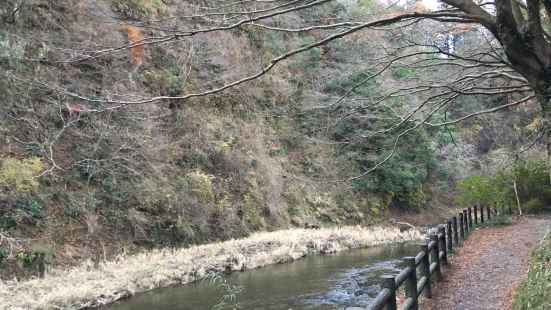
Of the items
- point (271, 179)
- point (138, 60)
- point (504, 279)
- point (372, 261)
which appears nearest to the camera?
point (504, 279)

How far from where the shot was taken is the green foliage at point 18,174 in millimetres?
12219

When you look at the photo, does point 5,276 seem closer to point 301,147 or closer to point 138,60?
point 138,60

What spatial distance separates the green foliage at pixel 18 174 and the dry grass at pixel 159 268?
258 cm

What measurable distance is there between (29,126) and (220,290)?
Answer: 27.4 feet

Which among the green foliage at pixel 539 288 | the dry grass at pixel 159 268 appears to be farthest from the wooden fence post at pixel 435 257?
the dry grass at pixel 159 268

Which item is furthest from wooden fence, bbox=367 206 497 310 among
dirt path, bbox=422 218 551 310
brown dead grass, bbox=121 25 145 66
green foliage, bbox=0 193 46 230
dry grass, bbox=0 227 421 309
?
brown dead grass, bbox=121 25 145 66

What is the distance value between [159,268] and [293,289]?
4.04m

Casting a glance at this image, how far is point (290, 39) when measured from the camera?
30.6m

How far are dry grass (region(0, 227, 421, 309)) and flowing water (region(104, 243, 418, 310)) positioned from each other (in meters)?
0.47

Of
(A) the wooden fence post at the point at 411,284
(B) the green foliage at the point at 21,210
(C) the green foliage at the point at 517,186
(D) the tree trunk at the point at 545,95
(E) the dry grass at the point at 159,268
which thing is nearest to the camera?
(D) the tree trunk at the point at 545,95

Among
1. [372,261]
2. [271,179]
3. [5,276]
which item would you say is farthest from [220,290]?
[271,179]

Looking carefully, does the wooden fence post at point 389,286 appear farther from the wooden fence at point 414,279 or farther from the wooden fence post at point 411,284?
the wooden fence post at point 411,284

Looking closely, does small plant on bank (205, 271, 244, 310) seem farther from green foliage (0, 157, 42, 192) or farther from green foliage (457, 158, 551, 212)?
green foliage (457, 158, 551, 212)

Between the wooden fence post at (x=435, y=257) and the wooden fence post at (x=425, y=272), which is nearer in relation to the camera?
the wooden fence post at (x=425, y=272)
